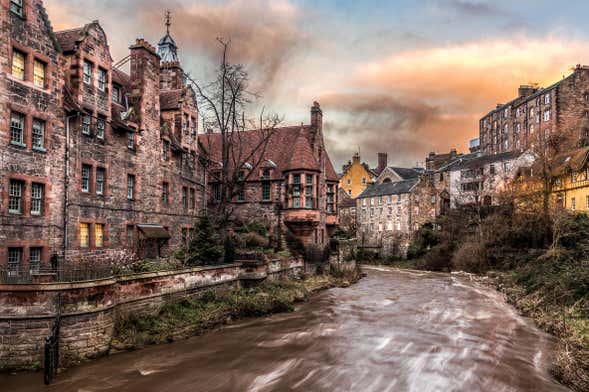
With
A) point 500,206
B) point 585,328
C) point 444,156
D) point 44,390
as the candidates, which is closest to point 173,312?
point 44,390

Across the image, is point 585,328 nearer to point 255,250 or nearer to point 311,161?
point 255,250

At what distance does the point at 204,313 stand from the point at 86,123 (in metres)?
10.5

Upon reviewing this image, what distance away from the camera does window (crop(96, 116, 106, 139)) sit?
22.2 m

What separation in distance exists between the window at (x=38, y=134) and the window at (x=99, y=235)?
471 cm

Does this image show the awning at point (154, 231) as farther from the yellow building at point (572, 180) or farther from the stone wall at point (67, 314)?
the yellow building at point (572, 180)

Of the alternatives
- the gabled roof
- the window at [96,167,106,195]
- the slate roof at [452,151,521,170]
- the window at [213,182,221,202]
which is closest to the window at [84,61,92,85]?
the window at [96,167,106,195]

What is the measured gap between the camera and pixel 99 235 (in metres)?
22.3

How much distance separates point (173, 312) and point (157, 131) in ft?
41.2

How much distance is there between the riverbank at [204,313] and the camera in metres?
16.1

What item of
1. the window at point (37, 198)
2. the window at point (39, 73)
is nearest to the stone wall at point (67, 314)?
the window at point (37, 198)

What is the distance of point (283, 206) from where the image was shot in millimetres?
34844

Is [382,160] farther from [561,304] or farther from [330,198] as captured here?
[561,304]

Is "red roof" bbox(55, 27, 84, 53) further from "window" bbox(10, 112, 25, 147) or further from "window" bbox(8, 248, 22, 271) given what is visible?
"window" bbox(8, 248, 22, 271)

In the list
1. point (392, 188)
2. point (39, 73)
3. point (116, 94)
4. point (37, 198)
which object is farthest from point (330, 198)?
point (392, 188)
